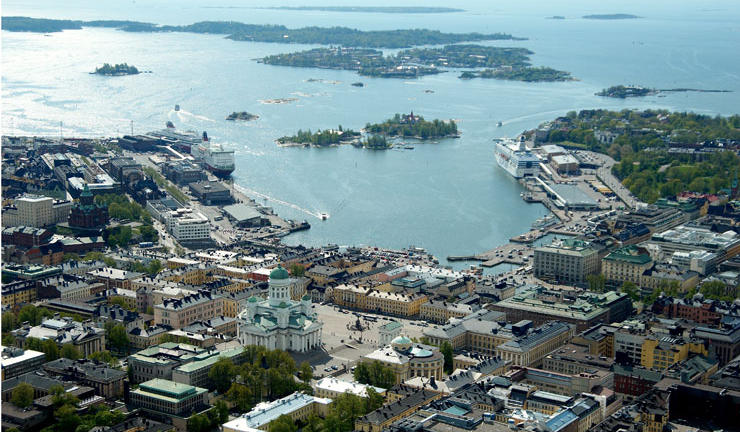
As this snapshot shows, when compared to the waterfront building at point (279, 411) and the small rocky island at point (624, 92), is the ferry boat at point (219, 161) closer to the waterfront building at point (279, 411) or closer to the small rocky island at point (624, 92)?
the waterfront building at point (279, 411)

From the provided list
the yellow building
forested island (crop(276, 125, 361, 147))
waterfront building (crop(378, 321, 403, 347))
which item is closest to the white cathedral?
waterfront building (crop(378, 321, 403, 347))

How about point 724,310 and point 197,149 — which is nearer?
point 724,310

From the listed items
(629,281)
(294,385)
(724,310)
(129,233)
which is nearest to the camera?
(294,385)

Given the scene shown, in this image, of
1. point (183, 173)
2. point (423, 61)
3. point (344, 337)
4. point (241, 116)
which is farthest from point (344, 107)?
point (344, 337)

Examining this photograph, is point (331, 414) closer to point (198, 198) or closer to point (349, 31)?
point (198, 198)

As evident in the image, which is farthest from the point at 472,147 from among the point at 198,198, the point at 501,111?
the point at 198,198

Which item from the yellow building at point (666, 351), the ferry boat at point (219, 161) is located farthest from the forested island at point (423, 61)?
the yellow building at point (666, 351)

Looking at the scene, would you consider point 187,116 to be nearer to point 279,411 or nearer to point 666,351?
point 666,351
